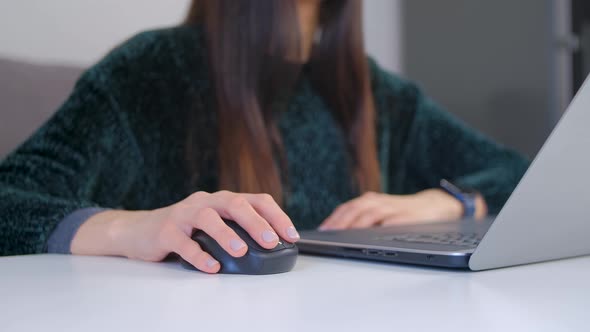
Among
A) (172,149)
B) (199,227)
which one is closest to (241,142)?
(172,149)

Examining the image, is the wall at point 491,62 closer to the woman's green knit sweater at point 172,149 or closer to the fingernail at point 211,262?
the woman's green knit sweater at point 172,149

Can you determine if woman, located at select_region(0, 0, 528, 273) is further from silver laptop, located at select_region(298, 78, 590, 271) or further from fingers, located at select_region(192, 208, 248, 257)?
silver laptop, located at select_region(298, 78, 590, 271)

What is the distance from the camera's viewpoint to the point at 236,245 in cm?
51

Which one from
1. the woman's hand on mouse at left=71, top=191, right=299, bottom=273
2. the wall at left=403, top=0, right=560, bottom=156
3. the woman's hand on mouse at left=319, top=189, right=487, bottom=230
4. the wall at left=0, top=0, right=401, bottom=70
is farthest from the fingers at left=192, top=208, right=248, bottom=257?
the wall at left=403, top=0, right=560, bottom=156

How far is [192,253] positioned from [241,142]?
62 cm

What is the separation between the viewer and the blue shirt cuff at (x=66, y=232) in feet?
2.21

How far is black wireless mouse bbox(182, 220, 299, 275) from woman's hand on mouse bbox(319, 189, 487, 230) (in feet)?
1.31

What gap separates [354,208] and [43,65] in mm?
621

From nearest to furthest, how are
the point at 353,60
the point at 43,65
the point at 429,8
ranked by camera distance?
1. the point at 43,65
2. the point at 353,60
3. the point at 429,8

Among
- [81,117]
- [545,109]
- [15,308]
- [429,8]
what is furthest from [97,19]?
[545,109]

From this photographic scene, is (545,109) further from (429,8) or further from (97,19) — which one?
(97,19)

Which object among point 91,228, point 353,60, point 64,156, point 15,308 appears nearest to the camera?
point 15,308

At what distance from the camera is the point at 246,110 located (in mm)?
1142

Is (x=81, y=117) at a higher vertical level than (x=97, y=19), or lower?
lower
